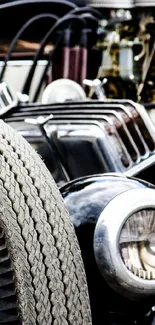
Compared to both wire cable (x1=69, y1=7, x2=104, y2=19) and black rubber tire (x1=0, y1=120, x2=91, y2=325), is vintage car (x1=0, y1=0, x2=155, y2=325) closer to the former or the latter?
black rubber tire (x1=0, y1=120, x2=91, y2=325)

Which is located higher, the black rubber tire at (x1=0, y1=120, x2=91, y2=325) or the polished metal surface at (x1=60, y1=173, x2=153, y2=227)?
the polished metal surface at (x1=60, y1=173, x2=153, y2=227)

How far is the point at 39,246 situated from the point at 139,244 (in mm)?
401

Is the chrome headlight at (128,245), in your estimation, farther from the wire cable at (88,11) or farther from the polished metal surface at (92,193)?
the wire cable at (88,11)

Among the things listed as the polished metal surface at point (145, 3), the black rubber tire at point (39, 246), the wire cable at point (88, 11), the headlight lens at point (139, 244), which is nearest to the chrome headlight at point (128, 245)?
the headlight lens at point (139, 244)

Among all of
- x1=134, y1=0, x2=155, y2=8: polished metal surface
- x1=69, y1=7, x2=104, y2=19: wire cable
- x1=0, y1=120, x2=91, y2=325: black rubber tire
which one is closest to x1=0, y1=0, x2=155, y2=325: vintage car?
x1=0, y1=120, x2=91, y2=325: black rubber tire

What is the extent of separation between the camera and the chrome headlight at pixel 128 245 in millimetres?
2211

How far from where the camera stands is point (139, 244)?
224 centimetres

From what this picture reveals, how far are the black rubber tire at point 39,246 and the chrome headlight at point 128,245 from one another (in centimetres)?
19

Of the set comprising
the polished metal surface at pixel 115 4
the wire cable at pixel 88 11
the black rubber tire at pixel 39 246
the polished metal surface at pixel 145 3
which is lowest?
the black rubber tire at pixel 39 246

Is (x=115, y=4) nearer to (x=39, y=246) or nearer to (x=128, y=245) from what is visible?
(x=128, y=245)

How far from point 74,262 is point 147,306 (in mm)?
413

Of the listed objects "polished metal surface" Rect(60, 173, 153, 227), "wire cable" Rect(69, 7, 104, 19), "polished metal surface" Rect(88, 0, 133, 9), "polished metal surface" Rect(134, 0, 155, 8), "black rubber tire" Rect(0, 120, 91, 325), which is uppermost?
"wire cable" Rect(69, 7, 104, 19)

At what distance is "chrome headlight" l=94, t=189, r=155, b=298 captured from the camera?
7.25ft

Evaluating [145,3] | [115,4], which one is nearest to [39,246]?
[145,3]
